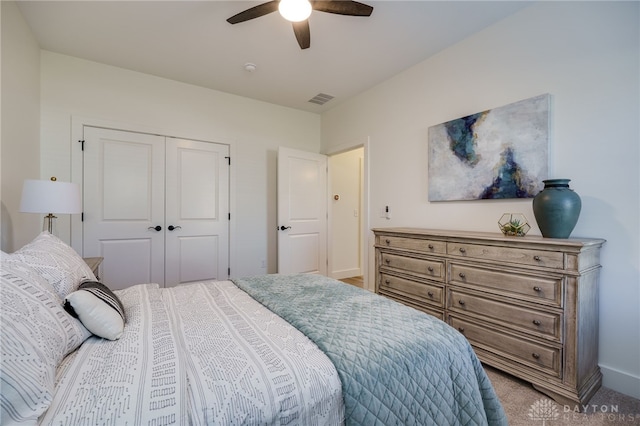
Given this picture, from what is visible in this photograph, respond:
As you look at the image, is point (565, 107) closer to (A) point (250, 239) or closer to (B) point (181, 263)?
(A) point (250, 239)

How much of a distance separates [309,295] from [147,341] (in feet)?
2.80

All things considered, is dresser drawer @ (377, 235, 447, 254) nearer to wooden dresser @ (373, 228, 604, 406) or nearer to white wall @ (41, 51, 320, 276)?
wooden dresser @ (373, 228, 604, 406)

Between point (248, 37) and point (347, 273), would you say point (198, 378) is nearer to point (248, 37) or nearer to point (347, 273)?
point (248, 37)

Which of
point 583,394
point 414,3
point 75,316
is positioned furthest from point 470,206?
point 75,316

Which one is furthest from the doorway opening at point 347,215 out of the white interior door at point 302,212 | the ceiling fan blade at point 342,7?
the ceiling fan blade at point 342,7

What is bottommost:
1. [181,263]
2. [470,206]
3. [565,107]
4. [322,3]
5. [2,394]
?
[181,263]

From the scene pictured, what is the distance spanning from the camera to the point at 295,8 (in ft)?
6.02

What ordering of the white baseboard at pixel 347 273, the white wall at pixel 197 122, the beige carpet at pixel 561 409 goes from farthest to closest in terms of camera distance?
→ the white baseboard at pixel 347 273 < the white wall at pixel 197 122 < the beige carpet at pixel 561 409

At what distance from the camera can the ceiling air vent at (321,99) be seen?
12.6 feet

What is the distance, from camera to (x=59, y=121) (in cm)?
288

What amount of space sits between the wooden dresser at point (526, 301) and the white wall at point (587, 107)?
0.14m

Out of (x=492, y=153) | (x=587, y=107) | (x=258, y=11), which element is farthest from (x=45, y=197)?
(x=587, y=107)

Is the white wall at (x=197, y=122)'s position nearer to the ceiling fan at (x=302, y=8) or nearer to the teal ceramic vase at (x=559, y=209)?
the ceiling fan at (x=302, y=8)

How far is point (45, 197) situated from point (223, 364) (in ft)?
6.48
